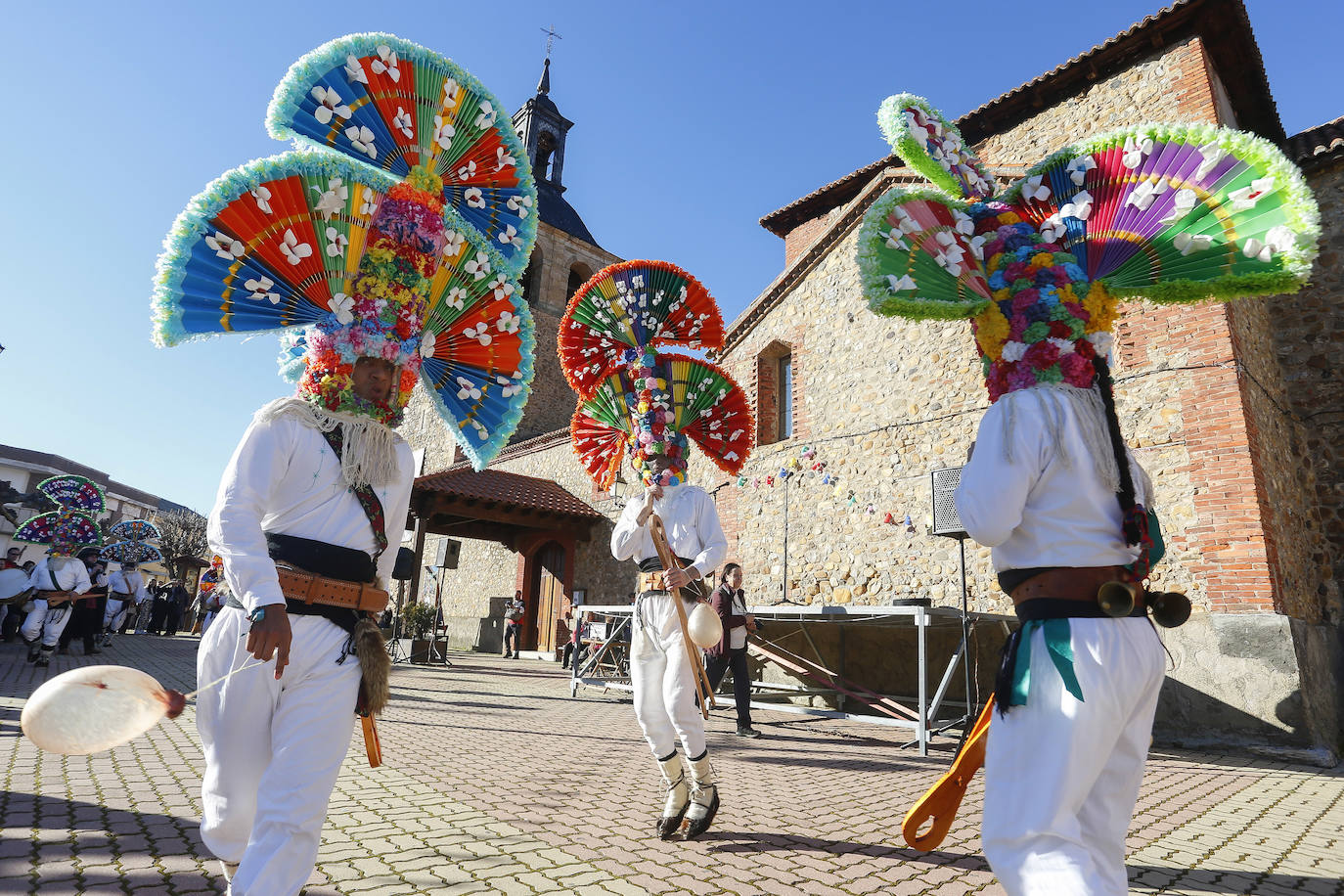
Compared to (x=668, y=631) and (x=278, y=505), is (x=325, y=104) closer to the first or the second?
(x=278, y=505)

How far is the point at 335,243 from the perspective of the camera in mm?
2645

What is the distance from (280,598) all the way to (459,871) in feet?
5.60

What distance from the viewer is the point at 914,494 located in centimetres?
1031

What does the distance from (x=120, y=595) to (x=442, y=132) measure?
18970 mm

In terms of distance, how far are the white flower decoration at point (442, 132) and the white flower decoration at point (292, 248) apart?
76 centimetres

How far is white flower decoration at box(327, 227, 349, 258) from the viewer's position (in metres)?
2.63

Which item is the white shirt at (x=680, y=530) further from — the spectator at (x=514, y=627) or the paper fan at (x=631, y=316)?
the spectator at (x=514, y=627)

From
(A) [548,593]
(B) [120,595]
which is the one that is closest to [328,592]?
(A) [548,593]

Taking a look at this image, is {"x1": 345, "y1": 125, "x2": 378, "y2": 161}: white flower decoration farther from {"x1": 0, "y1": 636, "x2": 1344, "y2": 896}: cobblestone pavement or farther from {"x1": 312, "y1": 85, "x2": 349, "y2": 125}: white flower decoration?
{"x1": 0, "y1": 636, "x2": 1344, "y2": 896}: cobblestone pavement

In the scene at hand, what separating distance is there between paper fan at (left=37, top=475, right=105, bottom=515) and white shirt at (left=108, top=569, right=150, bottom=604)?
14.6ft

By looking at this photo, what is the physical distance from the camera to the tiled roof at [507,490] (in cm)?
1589

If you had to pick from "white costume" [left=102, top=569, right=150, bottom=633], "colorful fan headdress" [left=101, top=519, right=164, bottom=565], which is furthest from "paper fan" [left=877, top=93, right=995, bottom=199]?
"colorful fan headdress" [left=101, top=519, right=164, bottom=565]

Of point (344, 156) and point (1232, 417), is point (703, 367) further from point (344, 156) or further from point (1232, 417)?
point (1232, 417)

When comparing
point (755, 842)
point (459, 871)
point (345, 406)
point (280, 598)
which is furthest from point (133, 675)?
point (755, 842)
